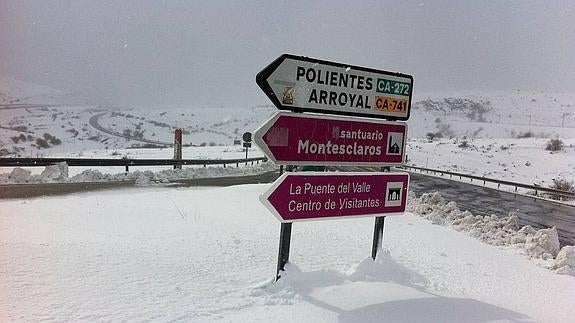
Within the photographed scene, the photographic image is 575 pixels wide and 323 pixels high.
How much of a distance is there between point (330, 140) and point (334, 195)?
67 cm

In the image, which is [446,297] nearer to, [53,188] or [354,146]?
[354,146]

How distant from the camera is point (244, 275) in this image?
5.17m

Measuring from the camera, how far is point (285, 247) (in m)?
4.98

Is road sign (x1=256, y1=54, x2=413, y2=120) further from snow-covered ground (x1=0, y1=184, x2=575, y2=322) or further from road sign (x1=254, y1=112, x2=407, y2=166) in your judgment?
snow-covered ground (x1=0, y1=184, x2=575, y2=322)

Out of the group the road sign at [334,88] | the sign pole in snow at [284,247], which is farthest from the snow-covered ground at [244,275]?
the road sign at [334,88]

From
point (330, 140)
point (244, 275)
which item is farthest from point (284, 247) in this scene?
point (330, 140)

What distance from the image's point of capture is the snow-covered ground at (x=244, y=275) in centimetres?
407

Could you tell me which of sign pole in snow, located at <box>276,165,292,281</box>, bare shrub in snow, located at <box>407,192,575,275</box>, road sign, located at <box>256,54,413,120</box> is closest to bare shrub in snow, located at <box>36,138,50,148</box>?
Answer: bare shrub in snow, located at <box>407,192,575,275</box>

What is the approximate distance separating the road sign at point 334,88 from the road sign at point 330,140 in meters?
0.13

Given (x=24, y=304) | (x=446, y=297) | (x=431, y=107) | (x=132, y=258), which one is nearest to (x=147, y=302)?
(x=24, y=304)

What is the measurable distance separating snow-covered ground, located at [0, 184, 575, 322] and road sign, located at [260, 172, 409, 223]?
68cm

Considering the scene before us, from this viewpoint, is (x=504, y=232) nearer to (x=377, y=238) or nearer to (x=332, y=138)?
(x=377, y=238)

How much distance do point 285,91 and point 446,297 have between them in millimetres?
3005

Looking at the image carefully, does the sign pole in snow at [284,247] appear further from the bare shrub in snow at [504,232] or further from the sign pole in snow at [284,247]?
the bare shrub in snow at [504,232]
